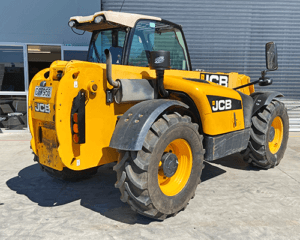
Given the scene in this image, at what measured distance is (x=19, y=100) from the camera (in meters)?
8.63

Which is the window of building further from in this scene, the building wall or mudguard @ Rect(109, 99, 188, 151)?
mudguard @ Rect(109, 99, 188, 151)

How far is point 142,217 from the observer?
3223 mm

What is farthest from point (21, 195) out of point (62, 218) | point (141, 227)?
point (141, 227)

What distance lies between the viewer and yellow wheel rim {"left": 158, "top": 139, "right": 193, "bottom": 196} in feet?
10.7

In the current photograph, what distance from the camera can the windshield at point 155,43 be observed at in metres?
3.65

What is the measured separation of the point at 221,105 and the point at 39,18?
6.51 m

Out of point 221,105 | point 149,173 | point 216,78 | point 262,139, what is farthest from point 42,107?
point 262,139

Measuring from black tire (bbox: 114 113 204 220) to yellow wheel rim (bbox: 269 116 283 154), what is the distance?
8.87ft

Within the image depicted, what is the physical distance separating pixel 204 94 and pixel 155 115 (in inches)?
30.6

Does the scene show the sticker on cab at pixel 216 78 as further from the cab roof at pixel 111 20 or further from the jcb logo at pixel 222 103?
the cab roof at pixel 111 20

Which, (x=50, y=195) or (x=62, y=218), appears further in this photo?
(x=50, y=195)

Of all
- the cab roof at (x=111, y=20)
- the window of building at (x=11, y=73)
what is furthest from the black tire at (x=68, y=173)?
the window of building at (x=11, y=73)

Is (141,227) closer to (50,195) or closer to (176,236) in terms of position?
(176,236)

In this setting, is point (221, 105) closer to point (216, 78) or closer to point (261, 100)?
point (216, 78)
